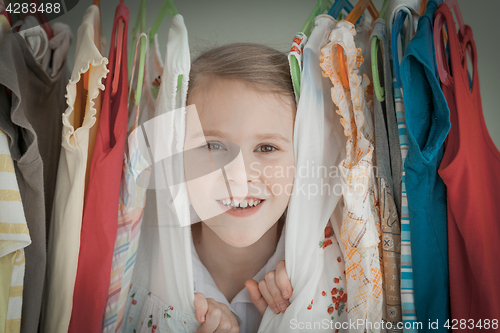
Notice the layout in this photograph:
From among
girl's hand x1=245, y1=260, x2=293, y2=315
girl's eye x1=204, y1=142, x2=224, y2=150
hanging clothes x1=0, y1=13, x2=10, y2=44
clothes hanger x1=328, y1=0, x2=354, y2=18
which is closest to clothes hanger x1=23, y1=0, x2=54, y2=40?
hanging clothes x1=0, y1=13, x2=10, y2=44

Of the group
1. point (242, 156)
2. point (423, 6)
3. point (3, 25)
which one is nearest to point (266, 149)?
point (242, 156)

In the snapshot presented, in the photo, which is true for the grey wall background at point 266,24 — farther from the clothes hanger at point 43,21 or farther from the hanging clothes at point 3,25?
the hanging clothes at point 3,25

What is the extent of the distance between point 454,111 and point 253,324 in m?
0.73

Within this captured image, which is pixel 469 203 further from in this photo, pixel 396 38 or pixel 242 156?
pixel 242 156

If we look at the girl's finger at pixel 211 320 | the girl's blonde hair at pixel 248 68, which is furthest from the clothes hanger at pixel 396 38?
the girl's finger at pixel 211 320

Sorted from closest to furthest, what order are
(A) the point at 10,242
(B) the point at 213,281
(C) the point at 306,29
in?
(A) the point at 10,242 → (C) the point at 306,29 → (B) the point at 213,281

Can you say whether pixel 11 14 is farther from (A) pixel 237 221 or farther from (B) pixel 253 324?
(B) pixel 253 324

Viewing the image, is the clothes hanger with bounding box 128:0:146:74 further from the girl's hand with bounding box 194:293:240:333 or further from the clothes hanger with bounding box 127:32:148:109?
the girl's hand with bounding box 194:293:240:333

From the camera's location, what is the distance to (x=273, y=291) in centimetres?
84

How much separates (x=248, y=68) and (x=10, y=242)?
0.66 m

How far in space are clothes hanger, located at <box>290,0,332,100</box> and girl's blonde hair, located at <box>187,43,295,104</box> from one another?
0.06 meters

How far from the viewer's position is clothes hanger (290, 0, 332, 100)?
81cm

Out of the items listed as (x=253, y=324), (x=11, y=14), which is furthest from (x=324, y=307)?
(x=11, y=14)

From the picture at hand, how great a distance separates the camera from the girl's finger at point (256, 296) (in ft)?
2.86
